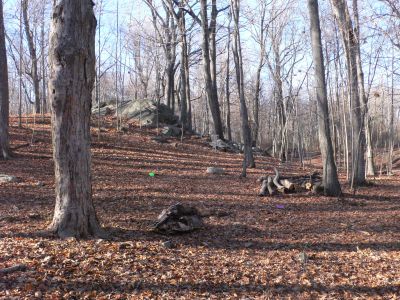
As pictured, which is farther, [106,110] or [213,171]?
[106,110]

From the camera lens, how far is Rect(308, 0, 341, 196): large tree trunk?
9.91m

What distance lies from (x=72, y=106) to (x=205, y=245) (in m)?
2.71

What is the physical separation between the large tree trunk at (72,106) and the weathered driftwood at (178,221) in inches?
48.9

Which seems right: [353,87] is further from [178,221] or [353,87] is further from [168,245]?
[168,245]

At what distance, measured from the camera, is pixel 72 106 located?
490 cm

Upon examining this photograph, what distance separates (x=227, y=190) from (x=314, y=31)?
186 inches

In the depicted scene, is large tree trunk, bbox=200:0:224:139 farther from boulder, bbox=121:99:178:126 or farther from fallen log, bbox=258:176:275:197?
fallen log, bbox=258:176:275:197

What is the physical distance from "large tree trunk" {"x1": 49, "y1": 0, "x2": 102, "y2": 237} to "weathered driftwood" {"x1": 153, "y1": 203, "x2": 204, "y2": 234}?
4.08 feet

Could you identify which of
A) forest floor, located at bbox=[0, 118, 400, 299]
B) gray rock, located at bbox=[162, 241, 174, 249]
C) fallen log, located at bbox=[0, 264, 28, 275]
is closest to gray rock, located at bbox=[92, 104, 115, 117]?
forest floor, located at bbox=[0, 118, 400, 299]

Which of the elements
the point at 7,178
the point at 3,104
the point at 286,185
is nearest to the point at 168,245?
the point at 7,178

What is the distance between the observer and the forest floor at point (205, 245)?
4.21m

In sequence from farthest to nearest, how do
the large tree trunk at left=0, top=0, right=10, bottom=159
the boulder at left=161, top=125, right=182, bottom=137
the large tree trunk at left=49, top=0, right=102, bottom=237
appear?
the boulder at left=161, top=125, right=182, bottom=137
the large tree trunk at left=0, top=0, right=10, bottom=159
the large tree trunk at left=49, top=0, right=102, bottom=237

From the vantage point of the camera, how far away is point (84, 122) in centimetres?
504

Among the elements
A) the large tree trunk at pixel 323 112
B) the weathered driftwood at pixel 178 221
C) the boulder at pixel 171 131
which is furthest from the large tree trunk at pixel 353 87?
the boulder at pixel 171 131
